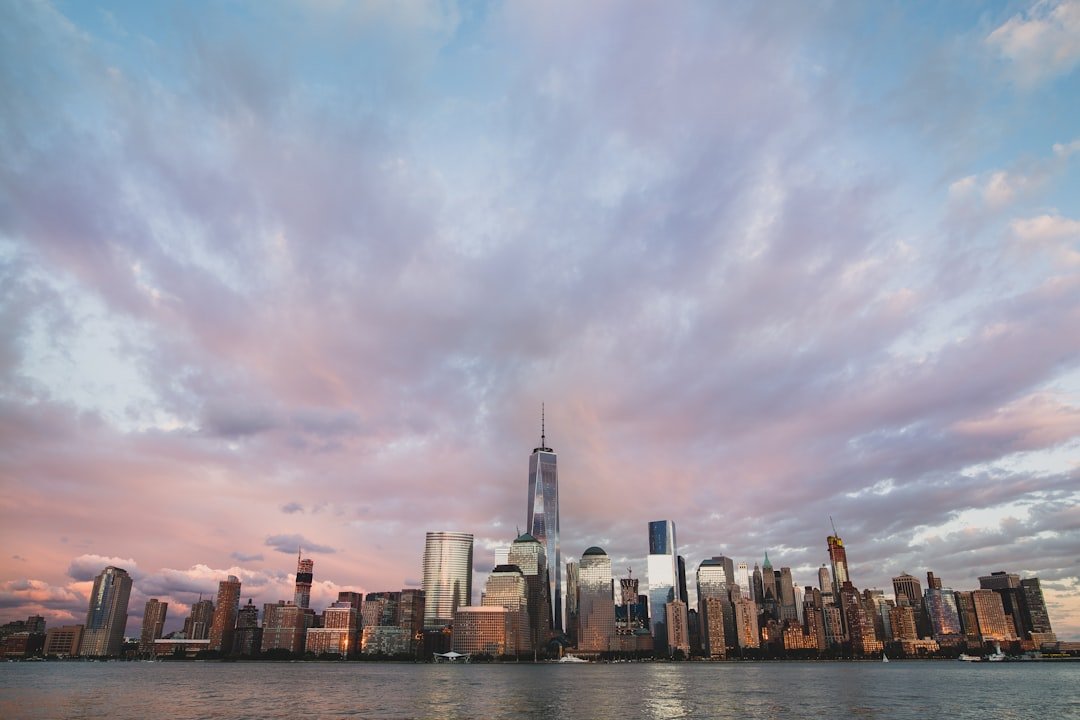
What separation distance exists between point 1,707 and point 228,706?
3373 centimetres

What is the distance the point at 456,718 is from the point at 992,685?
6416 inches

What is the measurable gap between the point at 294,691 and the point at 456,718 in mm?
79042

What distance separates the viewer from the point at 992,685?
182 meters

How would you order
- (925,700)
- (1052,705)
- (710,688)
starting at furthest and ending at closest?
(710,688) → (925,700) → (1052,705)

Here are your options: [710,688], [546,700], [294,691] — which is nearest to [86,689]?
[294,691]

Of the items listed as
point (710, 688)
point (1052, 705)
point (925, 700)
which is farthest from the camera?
point (710, 688)

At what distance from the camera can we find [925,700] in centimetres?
13438

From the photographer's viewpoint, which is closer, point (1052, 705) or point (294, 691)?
point (1052, 705)

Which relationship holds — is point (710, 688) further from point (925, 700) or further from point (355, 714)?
point (355, 714)

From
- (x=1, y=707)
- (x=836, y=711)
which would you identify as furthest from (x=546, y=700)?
(x=1, y=707)

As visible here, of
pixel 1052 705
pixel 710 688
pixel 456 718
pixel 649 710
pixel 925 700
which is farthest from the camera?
pixel 710 688

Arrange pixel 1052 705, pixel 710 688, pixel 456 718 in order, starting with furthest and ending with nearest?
1. pixel 710 688
2. pixel 1052 705
3. pixel 456 718

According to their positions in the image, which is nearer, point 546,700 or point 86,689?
point 546,700

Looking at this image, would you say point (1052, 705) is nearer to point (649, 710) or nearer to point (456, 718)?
point (649, 710)
